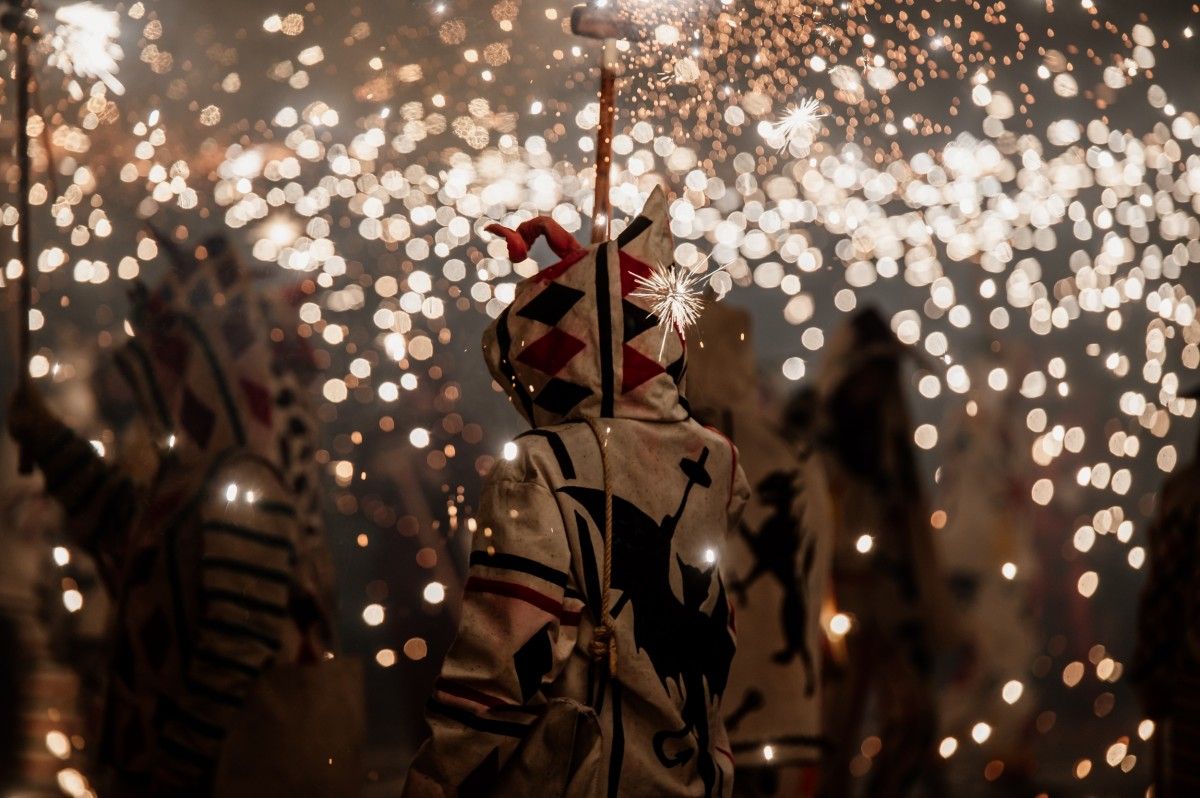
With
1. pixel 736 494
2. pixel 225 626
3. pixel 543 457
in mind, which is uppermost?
pixel 543 457

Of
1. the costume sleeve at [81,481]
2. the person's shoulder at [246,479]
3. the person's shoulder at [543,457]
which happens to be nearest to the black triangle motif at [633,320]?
the person's shoulder at [543,457]

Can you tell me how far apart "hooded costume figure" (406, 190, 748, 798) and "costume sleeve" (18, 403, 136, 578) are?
2.25 feet

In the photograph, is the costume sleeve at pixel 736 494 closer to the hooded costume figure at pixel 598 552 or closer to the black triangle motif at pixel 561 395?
the hooded costume figure at pixel 598 552

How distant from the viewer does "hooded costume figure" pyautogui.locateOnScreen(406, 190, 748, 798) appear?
1.32 meters

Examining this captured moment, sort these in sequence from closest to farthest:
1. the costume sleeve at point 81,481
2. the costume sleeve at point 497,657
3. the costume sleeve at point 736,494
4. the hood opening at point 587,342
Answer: the costume sleeve at point 497,657, the hood opening at point 587,342, the costume sleeve at point 736,494, the costume sleeve at point 81,481

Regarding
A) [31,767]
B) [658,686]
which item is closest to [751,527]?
[658,686]

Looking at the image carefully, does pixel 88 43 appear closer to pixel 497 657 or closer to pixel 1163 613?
pixel 497 657

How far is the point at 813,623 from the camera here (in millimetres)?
2143

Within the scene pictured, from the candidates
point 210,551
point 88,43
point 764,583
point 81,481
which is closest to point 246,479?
point 210,551

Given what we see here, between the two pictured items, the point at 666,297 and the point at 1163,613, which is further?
the point at 1163,613

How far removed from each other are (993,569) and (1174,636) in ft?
1.19

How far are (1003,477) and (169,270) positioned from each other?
159 centimetres

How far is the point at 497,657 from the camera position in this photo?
4.28 feet

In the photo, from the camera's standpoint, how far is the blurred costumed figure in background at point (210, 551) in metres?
1.79
